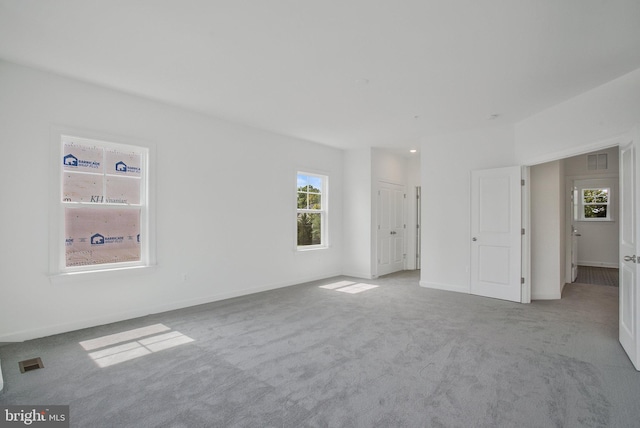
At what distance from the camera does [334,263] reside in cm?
701

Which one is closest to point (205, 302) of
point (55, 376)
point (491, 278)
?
point (55, 376)

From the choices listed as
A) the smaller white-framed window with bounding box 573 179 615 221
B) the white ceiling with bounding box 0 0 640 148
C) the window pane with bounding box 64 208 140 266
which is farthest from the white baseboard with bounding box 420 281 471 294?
the smaller white-framed window with bounding box 573 179 615 221

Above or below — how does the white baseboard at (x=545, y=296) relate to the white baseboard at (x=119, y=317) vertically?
below

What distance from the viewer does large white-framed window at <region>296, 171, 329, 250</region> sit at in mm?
6441

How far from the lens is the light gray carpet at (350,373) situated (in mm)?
2119

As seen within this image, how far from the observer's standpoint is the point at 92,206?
381 cm

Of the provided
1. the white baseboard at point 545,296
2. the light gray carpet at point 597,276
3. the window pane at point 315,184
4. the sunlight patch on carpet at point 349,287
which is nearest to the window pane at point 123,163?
the window pane at point 315,184

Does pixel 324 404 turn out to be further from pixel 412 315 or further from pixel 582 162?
pixel 582 162

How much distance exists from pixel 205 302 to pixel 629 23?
18.0 ft

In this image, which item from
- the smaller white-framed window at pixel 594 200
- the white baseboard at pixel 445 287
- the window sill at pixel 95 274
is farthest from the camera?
the smaller white-framed window at pixel 594 200

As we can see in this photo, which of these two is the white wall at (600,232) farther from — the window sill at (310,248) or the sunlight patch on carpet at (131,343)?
the sunlight patch on carpet at (131,343)

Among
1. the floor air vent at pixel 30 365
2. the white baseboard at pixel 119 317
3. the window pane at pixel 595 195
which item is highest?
the window pane at pixel 595 195

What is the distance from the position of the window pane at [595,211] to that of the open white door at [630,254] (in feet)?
20.7

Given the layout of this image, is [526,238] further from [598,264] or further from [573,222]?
[598,264]
